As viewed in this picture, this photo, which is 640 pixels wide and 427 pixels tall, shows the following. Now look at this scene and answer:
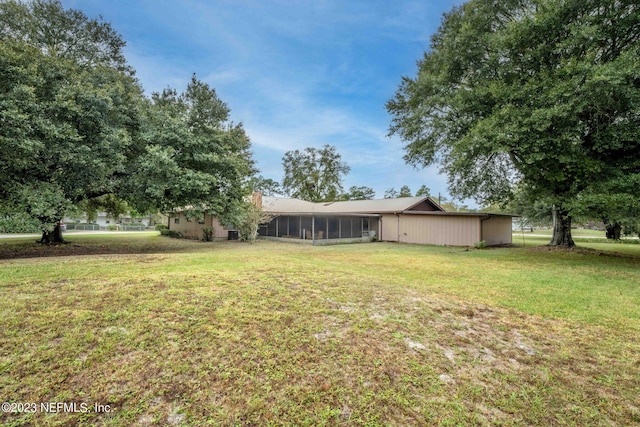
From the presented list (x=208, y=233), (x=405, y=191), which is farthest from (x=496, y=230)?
(x=405, y=191)

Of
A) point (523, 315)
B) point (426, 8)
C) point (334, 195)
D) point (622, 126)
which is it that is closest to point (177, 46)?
point (426, 8)

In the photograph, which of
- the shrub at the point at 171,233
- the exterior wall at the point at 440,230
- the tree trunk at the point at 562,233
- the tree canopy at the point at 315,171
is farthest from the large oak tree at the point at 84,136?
the tree canopy at the point at 315,171

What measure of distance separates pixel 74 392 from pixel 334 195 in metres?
34.8

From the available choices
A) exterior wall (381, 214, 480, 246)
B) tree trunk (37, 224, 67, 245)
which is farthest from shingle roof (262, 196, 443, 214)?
tree trunk (37, 224, 67, 245)

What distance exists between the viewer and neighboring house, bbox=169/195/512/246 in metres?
16.9

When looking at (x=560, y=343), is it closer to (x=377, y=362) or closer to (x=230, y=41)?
(x=377, y=362)

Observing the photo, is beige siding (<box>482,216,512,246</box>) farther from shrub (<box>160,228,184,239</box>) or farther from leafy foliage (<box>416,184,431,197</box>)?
leafy foliage (<box>416,184,431,197</box>)

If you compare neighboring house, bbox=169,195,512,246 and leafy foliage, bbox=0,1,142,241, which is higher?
leafy foliage, bbox=0,1,142,241

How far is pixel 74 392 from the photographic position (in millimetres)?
2352

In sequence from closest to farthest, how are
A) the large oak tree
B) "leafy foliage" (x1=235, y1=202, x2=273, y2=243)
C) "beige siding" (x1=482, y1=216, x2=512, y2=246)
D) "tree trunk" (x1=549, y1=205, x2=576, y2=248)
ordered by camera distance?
the large oak tree
"tree trunk" (x1=549, y1=205, x2=576, y2=248)
"leafy foliage" (x1=235, y1=202, x2=273, y2=243)
"beige siding" (x1=482, y1=216, x2=512, y2=246)

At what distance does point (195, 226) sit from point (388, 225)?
46.9ft

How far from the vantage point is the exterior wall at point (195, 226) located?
64.5 feet

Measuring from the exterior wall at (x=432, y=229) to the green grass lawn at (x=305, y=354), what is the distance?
11.6 m

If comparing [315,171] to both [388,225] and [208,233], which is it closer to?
[388,225]
